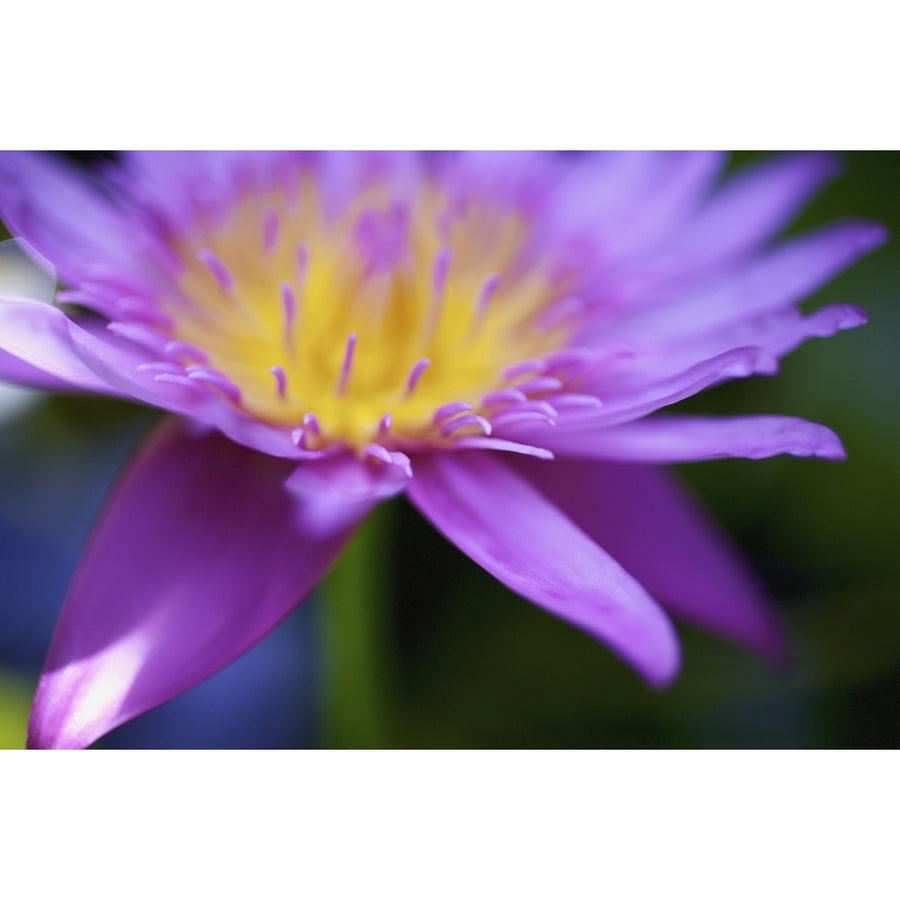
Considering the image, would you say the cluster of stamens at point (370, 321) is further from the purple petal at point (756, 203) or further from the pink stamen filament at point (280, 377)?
the purple petal at point (756, 203)

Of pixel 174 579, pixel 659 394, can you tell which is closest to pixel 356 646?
pixel 174 579

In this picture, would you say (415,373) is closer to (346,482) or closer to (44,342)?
(346,482)

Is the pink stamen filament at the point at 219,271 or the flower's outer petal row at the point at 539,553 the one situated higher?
the pink stamen filament at the point at 219,271

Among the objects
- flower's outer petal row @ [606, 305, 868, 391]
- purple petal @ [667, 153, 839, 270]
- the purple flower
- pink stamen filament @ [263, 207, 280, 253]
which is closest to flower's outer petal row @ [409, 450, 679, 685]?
the purple flower

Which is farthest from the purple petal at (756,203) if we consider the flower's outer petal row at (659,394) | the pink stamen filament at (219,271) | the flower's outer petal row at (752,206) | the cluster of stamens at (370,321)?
the pink stamen filament at (219,271)
